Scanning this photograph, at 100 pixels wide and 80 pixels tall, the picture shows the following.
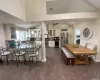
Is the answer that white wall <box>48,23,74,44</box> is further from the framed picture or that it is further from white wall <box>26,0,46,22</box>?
white wall <box>26,0,46,22</box>

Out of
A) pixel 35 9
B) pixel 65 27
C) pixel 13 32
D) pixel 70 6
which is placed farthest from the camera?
pixel 65 27

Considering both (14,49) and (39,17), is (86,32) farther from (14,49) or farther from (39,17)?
(14,49)

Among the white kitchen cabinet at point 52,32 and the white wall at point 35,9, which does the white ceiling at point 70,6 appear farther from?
the white kitchen cabinet at point 52,32

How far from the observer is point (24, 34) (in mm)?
6953

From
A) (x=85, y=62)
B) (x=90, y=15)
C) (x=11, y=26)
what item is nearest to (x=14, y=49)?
(x=11, y=26)

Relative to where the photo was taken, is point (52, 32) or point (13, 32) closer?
point (13, 32)

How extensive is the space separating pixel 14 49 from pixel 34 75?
2196mm

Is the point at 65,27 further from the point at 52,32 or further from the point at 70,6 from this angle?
the point at 70,6

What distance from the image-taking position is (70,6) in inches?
203

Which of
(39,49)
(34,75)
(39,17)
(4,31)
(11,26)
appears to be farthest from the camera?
(11,26)

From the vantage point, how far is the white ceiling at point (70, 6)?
4156 mm

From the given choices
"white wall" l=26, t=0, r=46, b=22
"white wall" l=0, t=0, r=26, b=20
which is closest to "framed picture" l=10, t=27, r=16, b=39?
"white wall" l=26, t=0, r=46, b=22

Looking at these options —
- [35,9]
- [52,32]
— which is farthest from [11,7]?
[52,32]

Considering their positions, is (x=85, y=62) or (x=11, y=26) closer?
(x=85, y=62)
